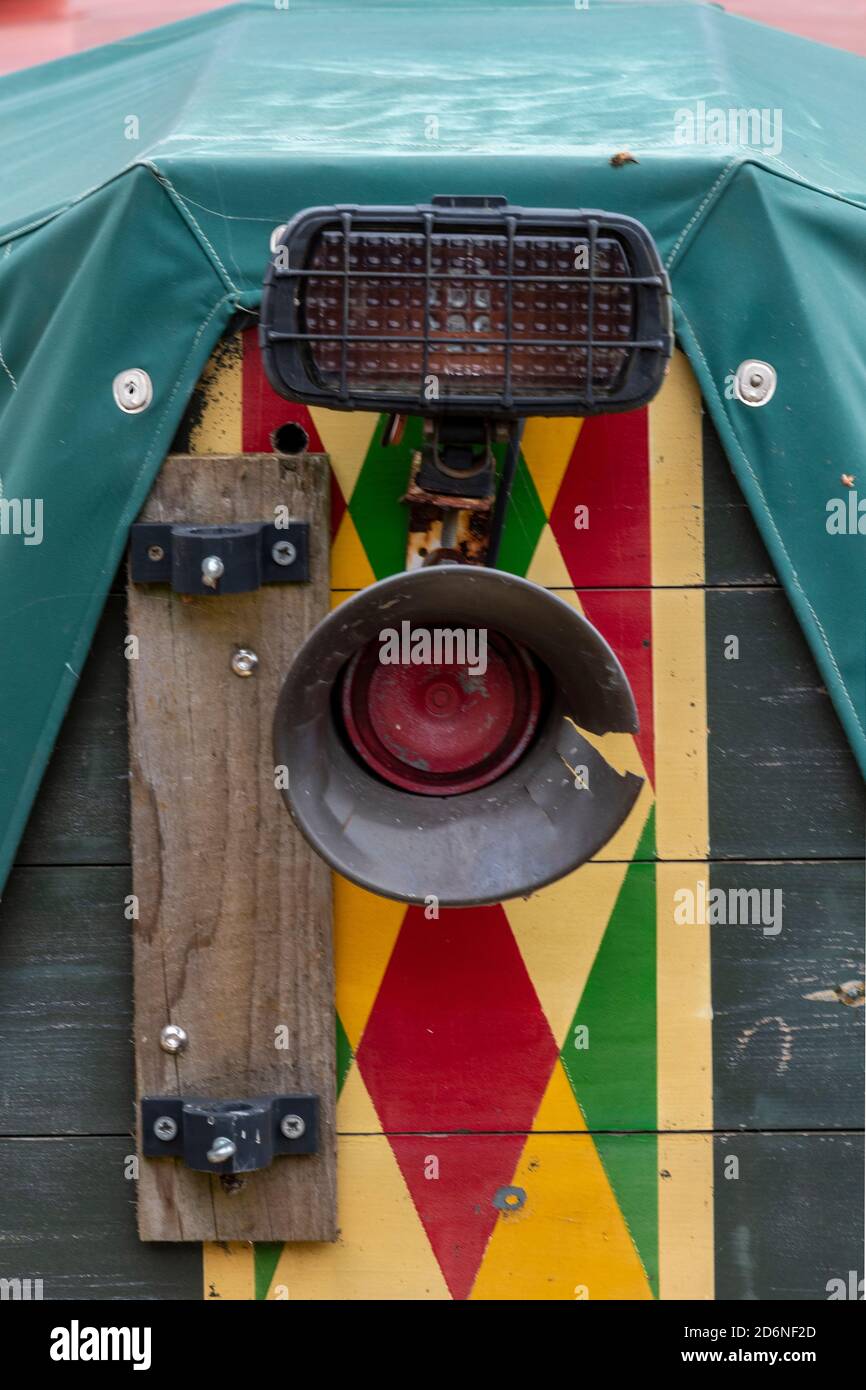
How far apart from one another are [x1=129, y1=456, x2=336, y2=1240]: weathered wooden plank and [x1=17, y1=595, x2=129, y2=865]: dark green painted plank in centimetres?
6

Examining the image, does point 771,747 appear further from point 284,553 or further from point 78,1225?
point 78,1225

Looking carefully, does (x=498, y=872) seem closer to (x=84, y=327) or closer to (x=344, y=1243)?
(x=344, y=1243)

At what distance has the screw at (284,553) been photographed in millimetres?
1808

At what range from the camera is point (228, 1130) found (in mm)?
1773

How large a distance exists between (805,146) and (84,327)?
1.10m

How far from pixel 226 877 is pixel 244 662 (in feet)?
0.98

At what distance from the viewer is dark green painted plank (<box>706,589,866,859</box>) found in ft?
6.14

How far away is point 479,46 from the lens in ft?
7.62

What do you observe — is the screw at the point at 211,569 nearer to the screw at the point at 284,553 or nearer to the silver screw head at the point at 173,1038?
the screw at the point at 284,553

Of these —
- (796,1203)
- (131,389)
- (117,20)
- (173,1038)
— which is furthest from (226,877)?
(117,20)

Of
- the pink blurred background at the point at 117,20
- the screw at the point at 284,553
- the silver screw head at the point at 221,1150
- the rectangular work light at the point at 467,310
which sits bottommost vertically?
the silver screw head at the point at 221,1150

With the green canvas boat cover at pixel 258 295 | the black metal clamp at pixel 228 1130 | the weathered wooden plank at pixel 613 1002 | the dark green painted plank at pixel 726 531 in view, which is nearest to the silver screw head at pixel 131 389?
the green canvas boat cover at pixel 258 295

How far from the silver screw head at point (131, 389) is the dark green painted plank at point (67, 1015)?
652 millimetres
